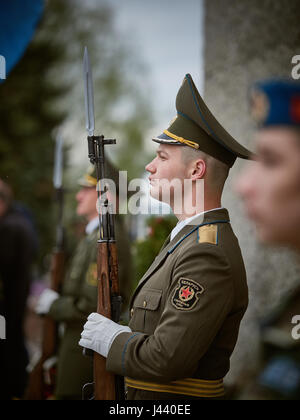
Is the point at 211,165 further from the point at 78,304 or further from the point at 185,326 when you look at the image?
the point at 78,304

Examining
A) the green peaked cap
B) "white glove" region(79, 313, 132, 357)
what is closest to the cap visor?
the green peaked cap

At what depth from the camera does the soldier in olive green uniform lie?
1.83 meters

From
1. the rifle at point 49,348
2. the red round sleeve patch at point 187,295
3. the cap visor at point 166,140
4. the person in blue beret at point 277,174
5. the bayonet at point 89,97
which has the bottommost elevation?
the rifle at point 49,348

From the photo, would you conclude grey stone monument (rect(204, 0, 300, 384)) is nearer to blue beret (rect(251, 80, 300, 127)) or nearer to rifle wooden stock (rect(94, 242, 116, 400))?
rifle wooden stock (rect(94, 242, 116, 400))

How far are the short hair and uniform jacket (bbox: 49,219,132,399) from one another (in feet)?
5.56

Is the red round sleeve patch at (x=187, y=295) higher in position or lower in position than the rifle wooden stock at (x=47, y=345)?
higher

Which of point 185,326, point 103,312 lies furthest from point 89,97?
point 185,326

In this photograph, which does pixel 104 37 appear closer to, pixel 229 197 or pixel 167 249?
pixel 229 197

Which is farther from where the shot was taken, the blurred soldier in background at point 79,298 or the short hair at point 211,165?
the blurred soldier in background at point 79,298

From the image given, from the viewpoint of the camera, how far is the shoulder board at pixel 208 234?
201 cm

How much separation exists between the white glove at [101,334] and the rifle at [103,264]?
0.28 feet

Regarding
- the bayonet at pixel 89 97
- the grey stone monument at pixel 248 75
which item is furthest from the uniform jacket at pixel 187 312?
the grey stone monument at pixel 248 75

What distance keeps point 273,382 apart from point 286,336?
4.3 inches

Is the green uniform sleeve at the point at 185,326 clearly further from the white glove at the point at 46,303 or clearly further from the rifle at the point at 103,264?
the white glove at the point at 46,303
